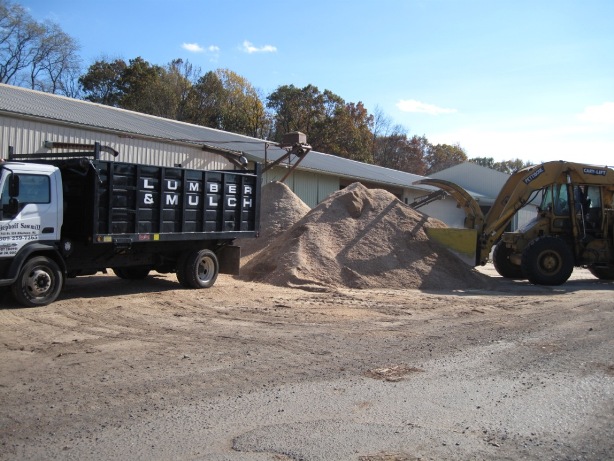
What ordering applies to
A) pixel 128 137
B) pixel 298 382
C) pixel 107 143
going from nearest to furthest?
pixel 298 382 < pixel 107 143 < pixel 128 137

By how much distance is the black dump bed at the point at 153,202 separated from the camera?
10750 mm

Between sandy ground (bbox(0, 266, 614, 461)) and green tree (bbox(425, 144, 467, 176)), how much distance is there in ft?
231

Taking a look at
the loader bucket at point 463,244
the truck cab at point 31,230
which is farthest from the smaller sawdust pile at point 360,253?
the truck cab at point 31,230

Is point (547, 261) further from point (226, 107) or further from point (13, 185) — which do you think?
point (226, 107)

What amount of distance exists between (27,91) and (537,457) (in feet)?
67.3

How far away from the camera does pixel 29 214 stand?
9.98m

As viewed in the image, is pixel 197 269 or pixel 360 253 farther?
pixel 360 253

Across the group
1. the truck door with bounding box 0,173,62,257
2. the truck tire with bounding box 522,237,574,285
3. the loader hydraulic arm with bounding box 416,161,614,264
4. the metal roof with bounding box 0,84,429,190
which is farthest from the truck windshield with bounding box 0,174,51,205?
the truck tire with bounding box 522,237,574,285

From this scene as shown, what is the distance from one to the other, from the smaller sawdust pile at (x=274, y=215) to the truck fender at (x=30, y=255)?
7.46m

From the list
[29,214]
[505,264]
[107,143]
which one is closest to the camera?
[29,214]

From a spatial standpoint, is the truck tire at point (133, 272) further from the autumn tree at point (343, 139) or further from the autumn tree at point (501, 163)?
the autumn tree at point (501, 163)

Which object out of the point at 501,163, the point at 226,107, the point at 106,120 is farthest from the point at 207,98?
the point at 501,163

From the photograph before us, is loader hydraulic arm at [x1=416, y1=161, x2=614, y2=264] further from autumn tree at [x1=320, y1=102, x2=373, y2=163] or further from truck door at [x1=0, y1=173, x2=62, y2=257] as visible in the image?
autumn tree at [x1=320, y1=102, x2=373, y2=163]

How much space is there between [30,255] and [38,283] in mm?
507
